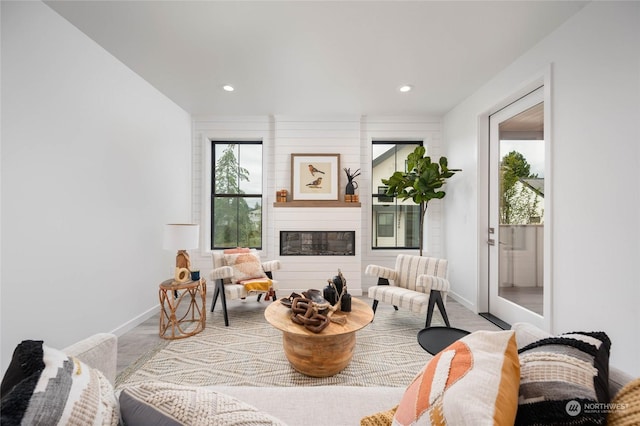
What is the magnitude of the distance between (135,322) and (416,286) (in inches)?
118

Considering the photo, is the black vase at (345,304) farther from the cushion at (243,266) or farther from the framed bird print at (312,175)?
the framed bird print at (312,175)

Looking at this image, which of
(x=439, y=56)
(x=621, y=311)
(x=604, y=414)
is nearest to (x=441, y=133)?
(x=439, y=56)

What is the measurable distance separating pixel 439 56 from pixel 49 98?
128 inches

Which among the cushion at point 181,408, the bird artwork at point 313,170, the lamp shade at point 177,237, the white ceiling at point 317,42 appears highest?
the white ceiling at point 317,42

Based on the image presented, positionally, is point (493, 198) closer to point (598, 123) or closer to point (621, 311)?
point (598, 123)

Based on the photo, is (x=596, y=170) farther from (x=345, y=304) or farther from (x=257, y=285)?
(x=257, y=285)

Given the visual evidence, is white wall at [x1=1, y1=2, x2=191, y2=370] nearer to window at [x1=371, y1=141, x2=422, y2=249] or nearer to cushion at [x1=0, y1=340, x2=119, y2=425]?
cushion at [x1=0, y1=340, x2=119, y2=425]

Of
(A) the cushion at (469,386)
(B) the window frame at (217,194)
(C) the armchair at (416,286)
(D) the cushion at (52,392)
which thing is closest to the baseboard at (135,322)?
(B) the window frame at (217,194)

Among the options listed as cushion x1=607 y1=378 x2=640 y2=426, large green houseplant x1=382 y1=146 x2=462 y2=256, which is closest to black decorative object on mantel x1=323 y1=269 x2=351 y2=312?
cushion x1=607 y1=378 x2=640 y2=426

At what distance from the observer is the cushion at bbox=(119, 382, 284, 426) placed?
576 millimetres

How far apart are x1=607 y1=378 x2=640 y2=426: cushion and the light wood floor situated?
7.81ft

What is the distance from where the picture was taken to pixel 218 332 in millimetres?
2590

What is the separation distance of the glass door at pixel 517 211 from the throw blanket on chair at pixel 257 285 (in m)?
2.65

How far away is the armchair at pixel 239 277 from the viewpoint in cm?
282
